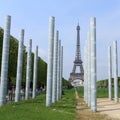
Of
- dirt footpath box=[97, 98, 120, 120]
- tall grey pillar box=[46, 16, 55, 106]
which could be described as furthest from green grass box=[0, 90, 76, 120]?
dirt footpath box=[97, 98, 120, 120]

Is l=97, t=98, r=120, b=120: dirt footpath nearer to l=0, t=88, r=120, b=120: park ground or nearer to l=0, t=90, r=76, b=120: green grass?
l=0, t=88, r=120, b=120: park ground

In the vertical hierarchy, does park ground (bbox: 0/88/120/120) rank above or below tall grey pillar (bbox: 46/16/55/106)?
below

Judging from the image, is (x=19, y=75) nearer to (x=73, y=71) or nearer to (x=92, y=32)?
(x=92, y=32)

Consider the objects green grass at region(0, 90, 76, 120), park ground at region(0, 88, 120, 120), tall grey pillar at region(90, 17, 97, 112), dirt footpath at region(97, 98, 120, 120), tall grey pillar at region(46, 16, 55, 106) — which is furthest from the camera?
tall grey pillar at region(46, 16, 55, 106)

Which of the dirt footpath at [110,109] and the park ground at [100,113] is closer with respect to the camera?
the park ground at [100,113]

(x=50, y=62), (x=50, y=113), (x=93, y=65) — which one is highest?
(x=50, y=62)

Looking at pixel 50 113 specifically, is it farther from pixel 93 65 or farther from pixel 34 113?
pixel 93 65

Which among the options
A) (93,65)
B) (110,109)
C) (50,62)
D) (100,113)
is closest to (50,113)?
(100,113)

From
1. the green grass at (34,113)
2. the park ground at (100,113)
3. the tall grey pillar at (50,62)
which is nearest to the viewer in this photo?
the green grass at (34,113)

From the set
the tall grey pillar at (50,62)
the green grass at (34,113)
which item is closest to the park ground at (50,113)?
the green grass at (34,113)

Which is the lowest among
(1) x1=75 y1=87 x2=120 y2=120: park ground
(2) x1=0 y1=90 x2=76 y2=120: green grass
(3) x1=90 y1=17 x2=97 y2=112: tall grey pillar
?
(1) x1=75 y1=87 x2=120 y2=120: park ground

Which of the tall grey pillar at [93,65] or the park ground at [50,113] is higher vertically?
the tall grey pillar at [93,65]

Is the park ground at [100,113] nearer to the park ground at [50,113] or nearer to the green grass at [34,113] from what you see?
the park ground at [50,113]

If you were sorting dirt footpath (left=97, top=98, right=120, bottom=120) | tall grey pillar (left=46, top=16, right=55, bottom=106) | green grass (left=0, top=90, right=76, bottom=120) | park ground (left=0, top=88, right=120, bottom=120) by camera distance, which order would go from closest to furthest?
green grass (left=0, top=90, right=76, bottom=120) → park ground (left=0, top=88, right=120, bottom=120) → dirt footpath (left=97, top=98, right=120, bottom=120) → tall grey pillar (left=46, top=16, right=55, bottom=106)
